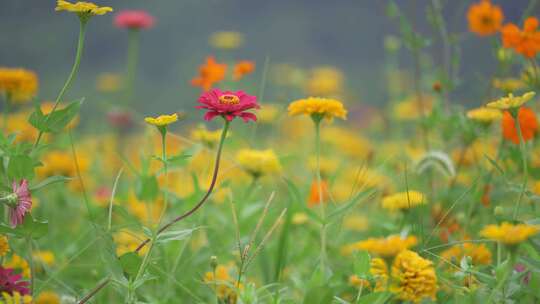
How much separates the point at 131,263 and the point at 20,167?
0.22 m

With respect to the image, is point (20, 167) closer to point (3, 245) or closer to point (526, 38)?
point (3, 245)

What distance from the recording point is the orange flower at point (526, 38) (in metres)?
1.19

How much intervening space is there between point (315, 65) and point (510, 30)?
13.2 feet

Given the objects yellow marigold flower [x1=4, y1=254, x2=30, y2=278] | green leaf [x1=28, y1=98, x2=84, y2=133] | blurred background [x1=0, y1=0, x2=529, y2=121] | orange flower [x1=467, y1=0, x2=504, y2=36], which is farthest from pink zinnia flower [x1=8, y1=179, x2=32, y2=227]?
blurred background [x1=0, y1=0, x2=529, y2=121]

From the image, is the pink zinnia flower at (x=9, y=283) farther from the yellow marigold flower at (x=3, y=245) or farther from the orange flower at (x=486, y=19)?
the orange flower at (x=486, y=19)

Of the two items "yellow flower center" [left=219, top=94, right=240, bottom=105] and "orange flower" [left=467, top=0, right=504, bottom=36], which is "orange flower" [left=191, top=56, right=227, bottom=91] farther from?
"orange flower" [left=467, top=0, right=504, bottom=36]

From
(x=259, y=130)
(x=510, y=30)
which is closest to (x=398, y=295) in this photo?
(x=510, y=30)

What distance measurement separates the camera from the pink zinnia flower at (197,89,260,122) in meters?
0.81

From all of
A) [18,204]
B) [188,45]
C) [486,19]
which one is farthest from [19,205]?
[188,45]

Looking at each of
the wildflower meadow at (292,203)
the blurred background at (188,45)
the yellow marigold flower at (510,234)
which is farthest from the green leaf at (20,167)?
the blurred background at (188,45)

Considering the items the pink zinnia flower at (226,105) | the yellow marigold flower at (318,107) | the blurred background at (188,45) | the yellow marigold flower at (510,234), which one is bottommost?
the blurred background at (188,45)

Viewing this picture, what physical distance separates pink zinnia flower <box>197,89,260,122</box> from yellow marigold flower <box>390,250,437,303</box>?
289 mm

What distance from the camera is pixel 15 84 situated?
1.32m

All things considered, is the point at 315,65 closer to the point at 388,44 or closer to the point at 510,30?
the point at 388,44
